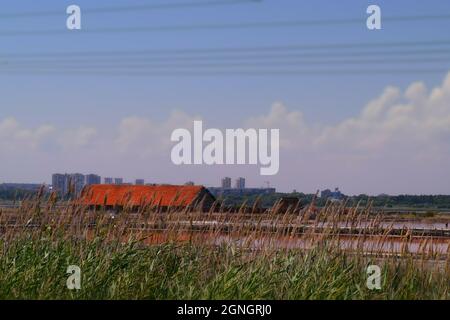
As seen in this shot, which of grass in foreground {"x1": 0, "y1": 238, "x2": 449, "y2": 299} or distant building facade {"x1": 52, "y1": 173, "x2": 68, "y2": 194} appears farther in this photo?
distant building facade {"x1": 52, "y1": 173, "x2": 68, "y2": 194}

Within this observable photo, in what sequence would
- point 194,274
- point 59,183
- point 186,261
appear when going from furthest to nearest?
point 59,183 < point 186,261 < point 194,274

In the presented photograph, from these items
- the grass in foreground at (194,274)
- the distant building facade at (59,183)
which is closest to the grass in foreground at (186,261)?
the grass in foreground at (194,274)

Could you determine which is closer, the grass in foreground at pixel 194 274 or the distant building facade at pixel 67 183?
the grass in foreground at pixel 194 274

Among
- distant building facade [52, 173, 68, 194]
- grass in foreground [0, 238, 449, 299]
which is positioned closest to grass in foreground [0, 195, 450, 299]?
grass in foreground [0, 238, 449, 299]

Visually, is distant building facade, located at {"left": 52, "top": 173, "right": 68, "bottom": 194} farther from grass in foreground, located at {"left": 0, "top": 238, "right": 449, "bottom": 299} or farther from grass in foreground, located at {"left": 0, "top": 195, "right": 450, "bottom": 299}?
grass in foreground, located at {"left": 0, "top": 238, "right": 449, "bottom": 299}

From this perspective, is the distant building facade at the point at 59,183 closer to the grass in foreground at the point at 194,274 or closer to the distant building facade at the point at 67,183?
the distant building facade at the point at 67,183

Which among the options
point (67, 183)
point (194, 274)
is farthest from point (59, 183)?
point (194, 274)

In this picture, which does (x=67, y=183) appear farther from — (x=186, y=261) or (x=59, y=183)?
(x=186, y=261)

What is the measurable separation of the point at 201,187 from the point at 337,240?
5359 mm

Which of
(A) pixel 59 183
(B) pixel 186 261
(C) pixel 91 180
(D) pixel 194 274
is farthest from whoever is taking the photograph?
(C) pixel 91 180

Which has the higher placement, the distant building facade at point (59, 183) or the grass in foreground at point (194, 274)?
the distant building facade at point (59, 183)

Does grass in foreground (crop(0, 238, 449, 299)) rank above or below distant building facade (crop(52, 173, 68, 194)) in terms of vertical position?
below

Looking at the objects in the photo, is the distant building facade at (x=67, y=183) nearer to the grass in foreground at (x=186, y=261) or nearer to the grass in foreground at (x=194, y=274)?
the grass in foreground at (x=186, y=261)
